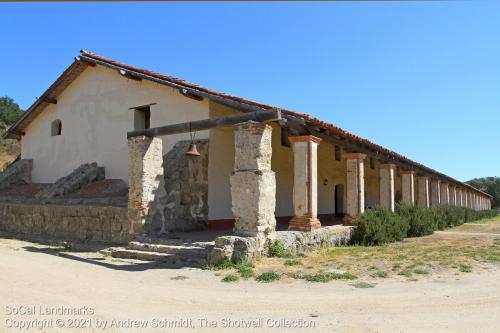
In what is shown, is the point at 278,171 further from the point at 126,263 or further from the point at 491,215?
the point at 491,215

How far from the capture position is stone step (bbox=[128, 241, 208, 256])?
338 inches

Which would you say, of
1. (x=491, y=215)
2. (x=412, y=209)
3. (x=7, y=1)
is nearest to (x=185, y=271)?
(x=7, y=1)

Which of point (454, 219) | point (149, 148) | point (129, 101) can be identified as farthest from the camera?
point (454, 219)

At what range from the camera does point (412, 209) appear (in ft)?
49.0

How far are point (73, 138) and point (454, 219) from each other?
17780mm

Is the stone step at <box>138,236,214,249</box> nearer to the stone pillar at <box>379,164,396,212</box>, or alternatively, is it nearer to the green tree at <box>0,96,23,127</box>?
the stone pillar at <box>379,164,396,212</box>

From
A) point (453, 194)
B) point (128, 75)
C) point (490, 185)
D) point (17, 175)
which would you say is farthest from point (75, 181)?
point (490, 185)

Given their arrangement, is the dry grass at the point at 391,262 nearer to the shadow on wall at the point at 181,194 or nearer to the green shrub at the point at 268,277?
the green shrub at the point at 268,277

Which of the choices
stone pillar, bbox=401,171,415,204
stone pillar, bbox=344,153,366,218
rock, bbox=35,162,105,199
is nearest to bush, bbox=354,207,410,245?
stone pillar, bbox=344,153,366,218

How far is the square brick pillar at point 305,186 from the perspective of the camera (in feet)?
32.0

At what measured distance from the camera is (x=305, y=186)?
389 inches

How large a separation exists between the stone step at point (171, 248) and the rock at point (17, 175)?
32.2 feet

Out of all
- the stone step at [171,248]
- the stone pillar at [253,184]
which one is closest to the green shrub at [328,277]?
the stone pillar at [253,184]

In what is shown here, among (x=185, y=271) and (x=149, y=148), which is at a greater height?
(x=149, y=148)
